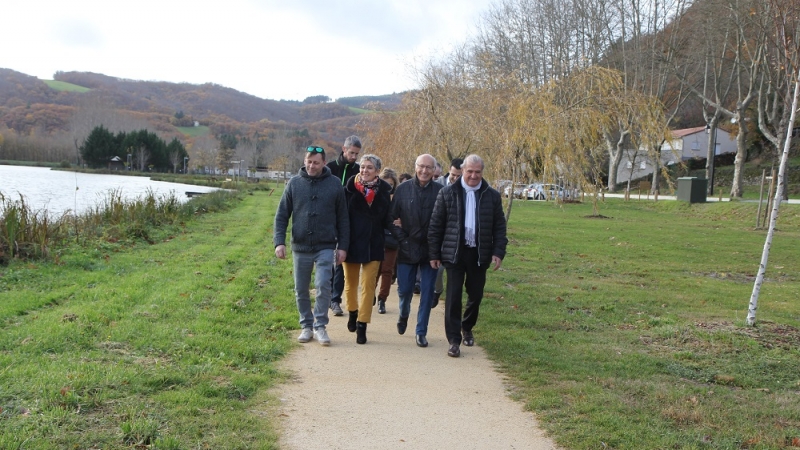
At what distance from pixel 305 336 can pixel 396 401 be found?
1941mm

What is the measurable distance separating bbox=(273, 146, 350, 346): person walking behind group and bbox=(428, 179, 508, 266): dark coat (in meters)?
0.97

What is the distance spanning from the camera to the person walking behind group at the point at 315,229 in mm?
6434

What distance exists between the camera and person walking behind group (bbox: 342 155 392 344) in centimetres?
677

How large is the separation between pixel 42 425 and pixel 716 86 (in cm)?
3912

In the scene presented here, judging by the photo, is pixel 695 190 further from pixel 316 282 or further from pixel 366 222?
pixel 316 282

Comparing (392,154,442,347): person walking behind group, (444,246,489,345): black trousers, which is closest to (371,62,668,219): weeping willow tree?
(392,154,442,347): person walking behind group

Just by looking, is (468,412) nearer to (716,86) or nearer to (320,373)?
(320,373)

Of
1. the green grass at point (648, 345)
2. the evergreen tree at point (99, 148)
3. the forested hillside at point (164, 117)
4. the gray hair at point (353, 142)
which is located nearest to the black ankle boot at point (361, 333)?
the green grass at point (648, 345)

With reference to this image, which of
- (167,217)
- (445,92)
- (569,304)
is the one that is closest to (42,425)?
(569,304)

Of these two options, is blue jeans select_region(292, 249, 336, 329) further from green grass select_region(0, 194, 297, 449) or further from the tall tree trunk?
the tall tree trunk

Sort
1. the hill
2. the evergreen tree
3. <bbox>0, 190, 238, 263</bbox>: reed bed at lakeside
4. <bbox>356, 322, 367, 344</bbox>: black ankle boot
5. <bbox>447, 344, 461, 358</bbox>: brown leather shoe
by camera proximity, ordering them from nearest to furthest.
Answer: <bbox>447, 344, 461, 358</bbox>: brown leather shoe, <bbox>356, 322, 367, 344</bbox>: black ankle boot, <bbox>0, 190, 238, 263</bbox>: reed bed at lakeside, the evergreen tree, the hill

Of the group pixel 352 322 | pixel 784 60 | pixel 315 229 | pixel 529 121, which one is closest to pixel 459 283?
pixel 352 322

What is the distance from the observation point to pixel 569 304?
30.6 feet

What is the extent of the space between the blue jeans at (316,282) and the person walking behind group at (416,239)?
84 centimetres
